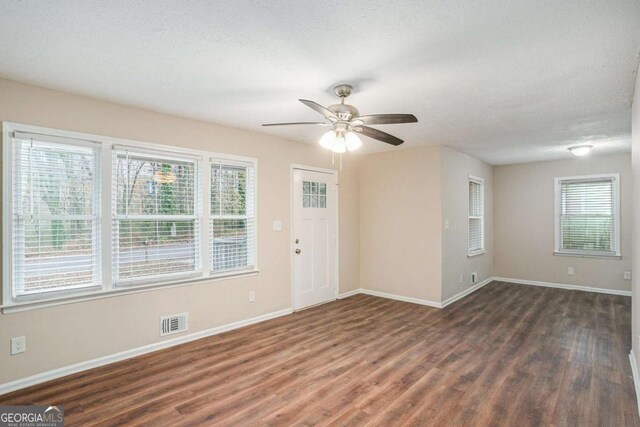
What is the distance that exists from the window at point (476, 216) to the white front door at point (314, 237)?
266 centimetres

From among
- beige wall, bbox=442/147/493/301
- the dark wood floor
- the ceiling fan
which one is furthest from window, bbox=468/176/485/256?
the ceiling fan

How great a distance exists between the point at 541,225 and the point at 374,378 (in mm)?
5531

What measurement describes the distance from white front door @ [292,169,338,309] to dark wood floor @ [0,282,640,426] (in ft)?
2.34

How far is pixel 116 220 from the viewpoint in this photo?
3.18 m

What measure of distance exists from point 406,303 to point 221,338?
9.61ft

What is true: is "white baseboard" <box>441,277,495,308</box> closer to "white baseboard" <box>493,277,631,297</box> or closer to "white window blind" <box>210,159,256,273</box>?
"white baseboard" <box>493,277,631,297</box>

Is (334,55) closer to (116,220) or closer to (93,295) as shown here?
(116,220)

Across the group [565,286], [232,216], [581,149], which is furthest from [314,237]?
[565,286]

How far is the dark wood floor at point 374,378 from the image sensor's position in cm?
232

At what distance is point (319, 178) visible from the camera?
5211 millimetres

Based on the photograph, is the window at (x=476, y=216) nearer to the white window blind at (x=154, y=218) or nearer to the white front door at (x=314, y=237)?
the white front door at (x=314, y=237)

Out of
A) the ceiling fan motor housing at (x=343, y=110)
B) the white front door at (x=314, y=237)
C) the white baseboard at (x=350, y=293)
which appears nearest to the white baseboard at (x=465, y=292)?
the white baseboard at (x=350, y=293)

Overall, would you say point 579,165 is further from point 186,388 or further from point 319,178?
point 186,388

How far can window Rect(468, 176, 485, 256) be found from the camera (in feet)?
20.3
